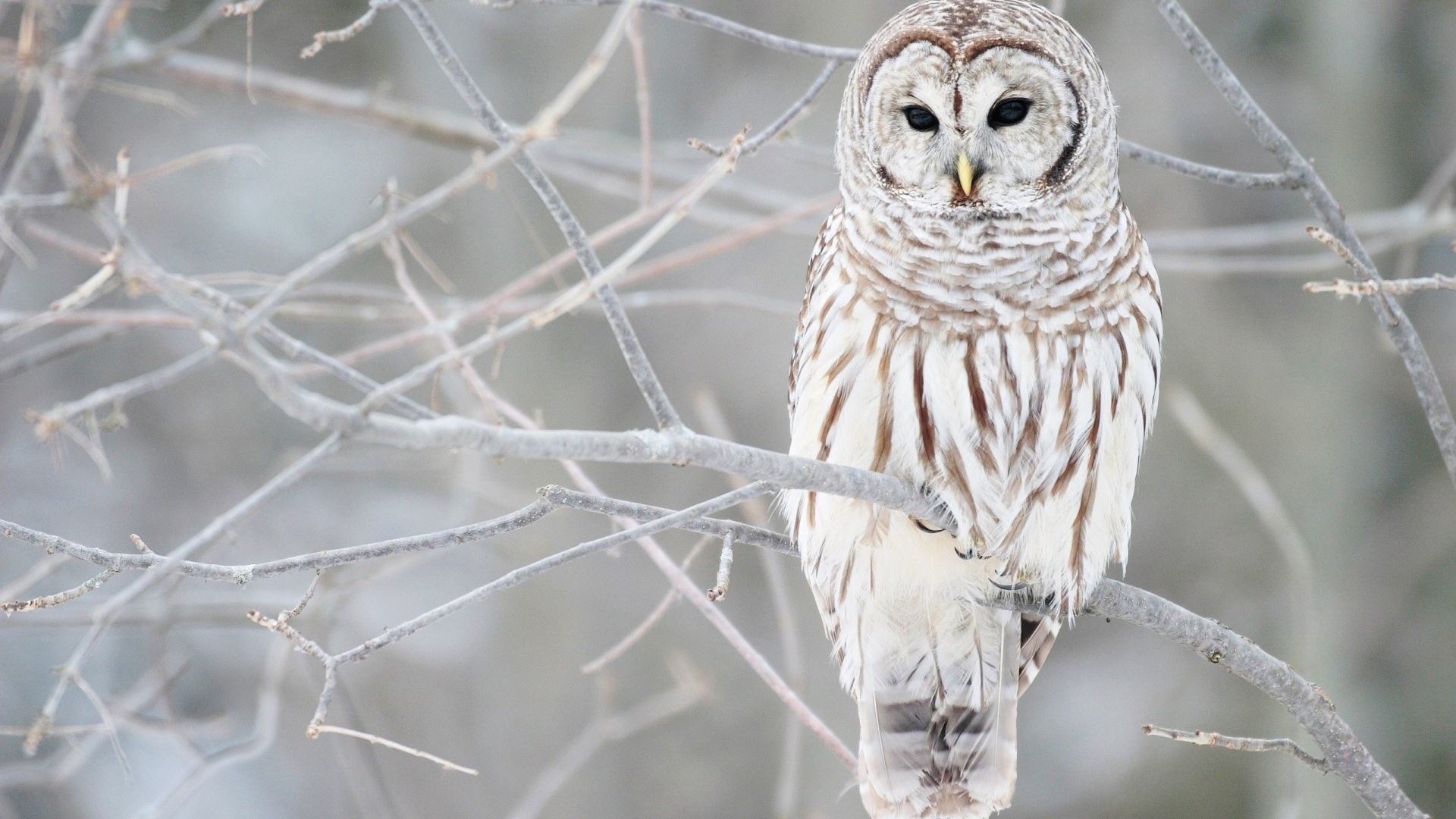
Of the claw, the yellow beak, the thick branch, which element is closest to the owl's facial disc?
the yellow beak

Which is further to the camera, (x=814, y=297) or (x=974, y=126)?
(x=814, y=297)

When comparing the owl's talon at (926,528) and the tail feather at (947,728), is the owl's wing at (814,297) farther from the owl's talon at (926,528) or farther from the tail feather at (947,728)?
the tail feather at (947,728)

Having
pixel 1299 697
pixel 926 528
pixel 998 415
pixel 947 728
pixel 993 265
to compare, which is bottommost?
pixel 947 728

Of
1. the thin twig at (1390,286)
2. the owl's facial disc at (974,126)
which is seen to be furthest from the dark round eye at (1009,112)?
the thin twig at (1390,286)

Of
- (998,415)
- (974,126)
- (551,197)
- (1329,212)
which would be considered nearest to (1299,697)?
(998,415)

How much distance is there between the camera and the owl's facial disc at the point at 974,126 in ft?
10.9

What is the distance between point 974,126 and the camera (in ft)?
Result: 10.9

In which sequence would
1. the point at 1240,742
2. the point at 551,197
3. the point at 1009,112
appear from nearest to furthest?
the point at 551,197 < the point at 1240,742 < the point at 1009,112

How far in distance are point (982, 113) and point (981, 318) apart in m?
0.53

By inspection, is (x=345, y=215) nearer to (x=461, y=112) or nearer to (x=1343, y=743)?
(x=461, y=112)

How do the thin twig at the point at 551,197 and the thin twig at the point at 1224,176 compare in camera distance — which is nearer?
the thin twig at the point at 551,197

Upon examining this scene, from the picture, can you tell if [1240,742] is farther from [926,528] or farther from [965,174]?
[965,174]

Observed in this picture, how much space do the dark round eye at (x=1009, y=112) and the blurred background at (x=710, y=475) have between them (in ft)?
10.0

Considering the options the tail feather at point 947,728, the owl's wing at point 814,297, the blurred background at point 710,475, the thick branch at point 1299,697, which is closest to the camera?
the thick branch at point 1299,697
